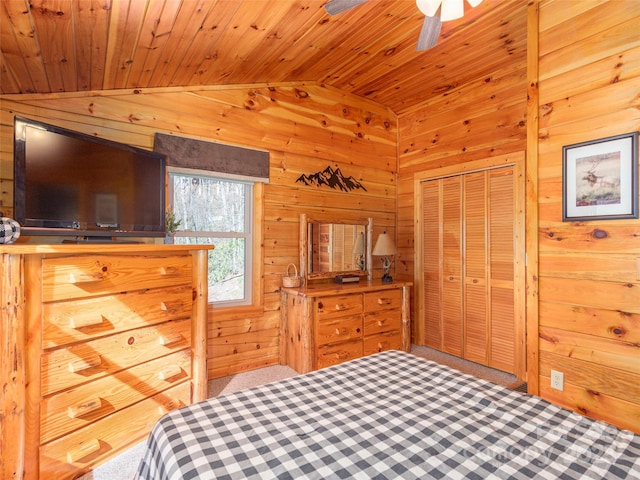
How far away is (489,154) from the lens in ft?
11.0

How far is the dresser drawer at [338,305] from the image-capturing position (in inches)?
121

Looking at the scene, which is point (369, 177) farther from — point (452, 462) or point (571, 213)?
point (452, 462)

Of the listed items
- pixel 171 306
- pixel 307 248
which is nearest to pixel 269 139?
pixel 307 248

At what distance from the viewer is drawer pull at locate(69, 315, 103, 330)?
166 cm

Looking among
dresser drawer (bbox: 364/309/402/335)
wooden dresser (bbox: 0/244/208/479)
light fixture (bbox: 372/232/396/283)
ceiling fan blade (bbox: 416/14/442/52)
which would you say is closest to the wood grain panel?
dresser drawer (bbox: 364/309/402/335)

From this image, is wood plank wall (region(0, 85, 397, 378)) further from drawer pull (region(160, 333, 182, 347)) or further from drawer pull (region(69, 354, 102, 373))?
drawer pull (region(69, 354, 102, 373))

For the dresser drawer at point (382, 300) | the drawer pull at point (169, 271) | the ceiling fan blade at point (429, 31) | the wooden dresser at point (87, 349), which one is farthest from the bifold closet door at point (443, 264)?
the drawer pull at point (169, 271)

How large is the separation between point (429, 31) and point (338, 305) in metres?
2.23

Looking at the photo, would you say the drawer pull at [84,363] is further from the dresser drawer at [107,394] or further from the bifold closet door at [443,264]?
the bifold closet door at [443,264]

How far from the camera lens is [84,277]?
1694 millimetres

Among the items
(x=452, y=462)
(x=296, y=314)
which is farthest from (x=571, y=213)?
(x=296, y=314)

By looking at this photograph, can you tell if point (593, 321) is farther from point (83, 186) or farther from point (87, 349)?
point (83, 186)

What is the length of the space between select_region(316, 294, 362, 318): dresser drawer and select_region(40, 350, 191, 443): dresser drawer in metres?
1.21

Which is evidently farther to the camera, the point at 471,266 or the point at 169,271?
the point at 471,266
